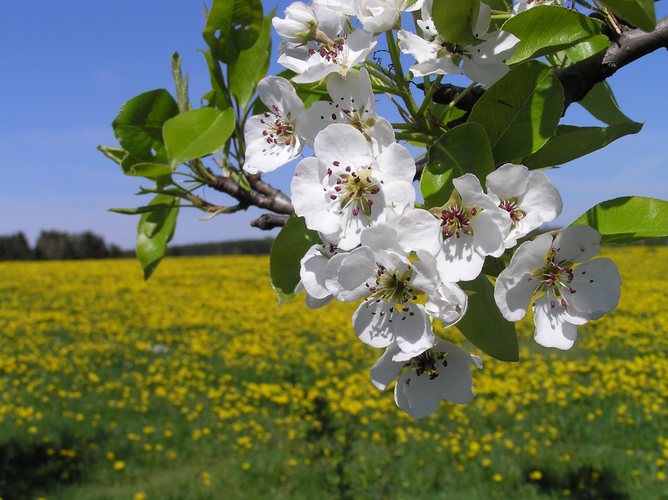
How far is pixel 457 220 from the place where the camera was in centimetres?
71

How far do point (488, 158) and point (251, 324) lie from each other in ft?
36.8

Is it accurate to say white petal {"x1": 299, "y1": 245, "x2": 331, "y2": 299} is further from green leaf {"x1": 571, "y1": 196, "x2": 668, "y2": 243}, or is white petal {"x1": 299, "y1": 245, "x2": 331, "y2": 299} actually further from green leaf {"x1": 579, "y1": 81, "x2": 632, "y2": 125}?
green leaf {"x1": 579, "y1": 81, "x2": 632, "y2": 125}

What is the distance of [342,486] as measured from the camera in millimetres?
4367

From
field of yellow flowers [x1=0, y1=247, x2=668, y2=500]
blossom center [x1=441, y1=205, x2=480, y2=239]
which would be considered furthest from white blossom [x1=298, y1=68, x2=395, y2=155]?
field of yellow flowers [x1=0, y1=247, x2=668, y2=500]

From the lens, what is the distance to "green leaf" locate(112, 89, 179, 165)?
1210 mm

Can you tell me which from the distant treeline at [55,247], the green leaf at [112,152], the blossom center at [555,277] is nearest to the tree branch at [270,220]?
the green leaf at [112,152]

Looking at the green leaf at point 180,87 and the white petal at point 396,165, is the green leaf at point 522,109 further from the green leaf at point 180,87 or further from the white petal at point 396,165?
the green leaf at point 180,87

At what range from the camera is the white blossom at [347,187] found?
2.38 feet

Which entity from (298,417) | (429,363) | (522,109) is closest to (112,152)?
(429,363)

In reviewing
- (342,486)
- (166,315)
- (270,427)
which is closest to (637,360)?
(270,427)

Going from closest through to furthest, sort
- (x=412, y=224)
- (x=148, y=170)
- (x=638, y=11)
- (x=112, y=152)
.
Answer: (x=638, y=11), (x=412, y=224), (x=148, y=170), (x=112, y=152)

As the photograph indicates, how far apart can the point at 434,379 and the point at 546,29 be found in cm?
49

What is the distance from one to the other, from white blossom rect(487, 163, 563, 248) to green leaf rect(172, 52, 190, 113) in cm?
80

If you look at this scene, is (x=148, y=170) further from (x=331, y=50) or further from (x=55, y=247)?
(x=55, y=247)
